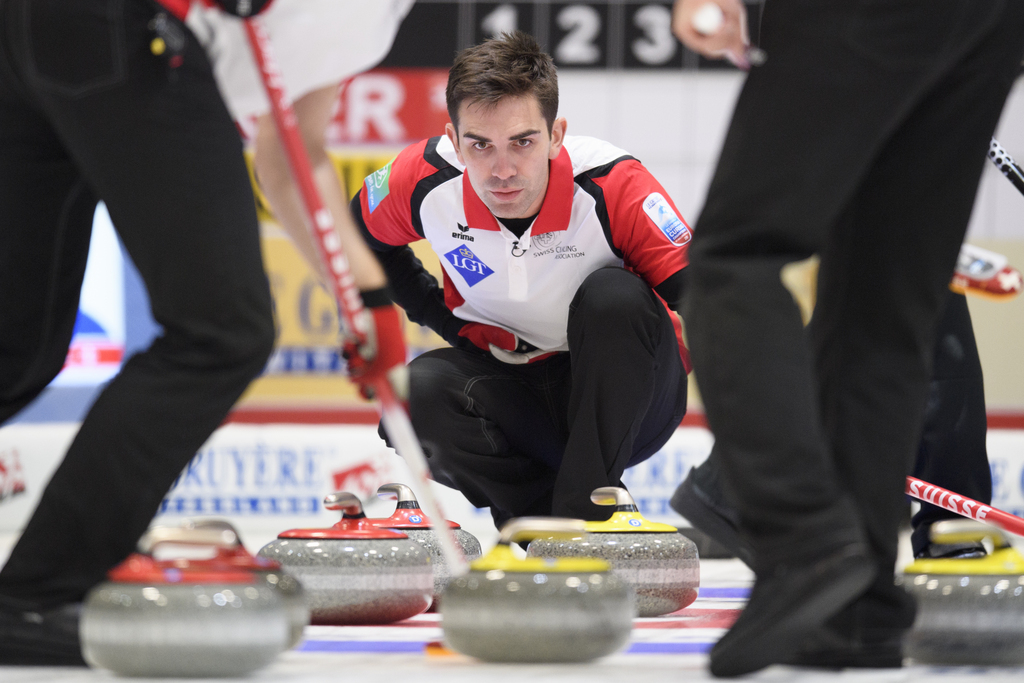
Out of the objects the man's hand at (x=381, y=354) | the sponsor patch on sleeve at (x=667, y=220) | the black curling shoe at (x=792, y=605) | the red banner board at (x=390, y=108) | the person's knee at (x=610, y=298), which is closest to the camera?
the black curling shoe at (x=792, y=605)

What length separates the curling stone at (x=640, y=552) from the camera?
1956mm

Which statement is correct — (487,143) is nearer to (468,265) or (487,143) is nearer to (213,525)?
(468,265)

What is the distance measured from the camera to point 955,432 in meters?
2.16

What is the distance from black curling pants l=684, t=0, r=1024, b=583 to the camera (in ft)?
4.13

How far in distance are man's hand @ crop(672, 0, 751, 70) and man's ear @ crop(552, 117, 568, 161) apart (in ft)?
3.46

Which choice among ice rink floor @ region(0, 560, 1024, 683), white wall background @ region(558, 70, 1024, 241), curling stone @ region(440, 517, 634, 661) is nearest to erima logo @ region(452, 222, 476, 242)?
ice rink floor @ region(0, 560, 1024, 683)

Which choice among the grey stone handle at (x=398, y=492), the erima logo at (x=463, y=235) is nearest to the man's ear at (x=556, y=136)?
the erima logo at (x=463, y=235)

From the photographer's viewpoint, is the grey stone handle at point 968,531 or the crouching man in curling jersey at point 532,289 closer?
Answer: the grey stone handle at point 968,531

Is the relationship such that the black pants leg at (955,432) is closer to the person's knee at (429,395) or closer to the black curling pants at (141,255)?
the person's knee at (429,395)

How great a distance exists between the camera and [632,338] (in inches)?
89.0

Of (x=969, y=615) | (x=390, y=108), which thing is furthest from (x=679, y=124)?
(x=969, y=615)

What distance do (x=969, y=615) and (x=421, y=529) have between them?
1.06m

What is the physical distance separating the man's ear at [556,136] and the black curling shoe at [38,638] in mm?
1512

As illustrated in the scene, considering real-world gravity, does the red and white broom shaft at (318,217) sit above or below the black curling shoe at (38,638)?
above
